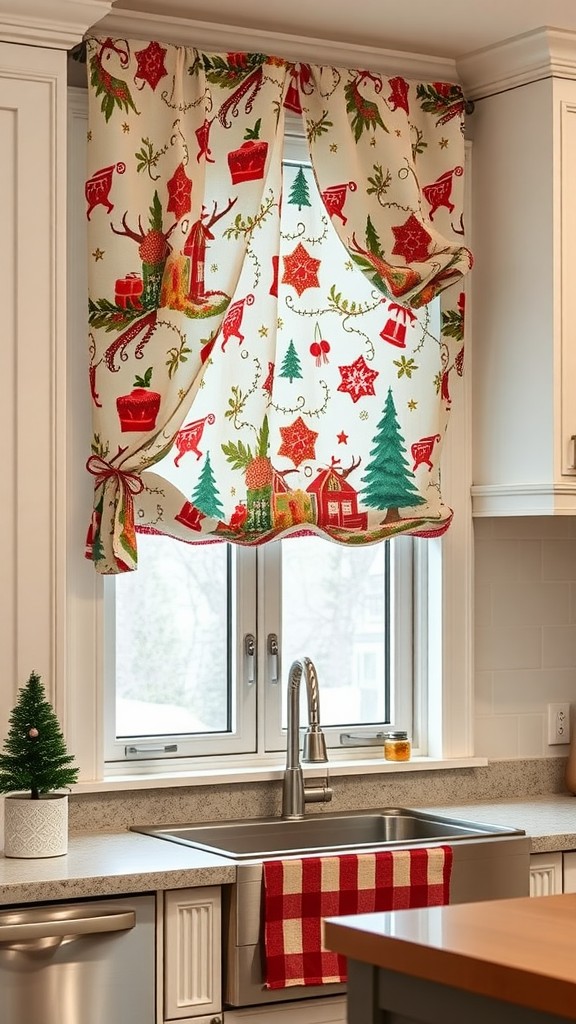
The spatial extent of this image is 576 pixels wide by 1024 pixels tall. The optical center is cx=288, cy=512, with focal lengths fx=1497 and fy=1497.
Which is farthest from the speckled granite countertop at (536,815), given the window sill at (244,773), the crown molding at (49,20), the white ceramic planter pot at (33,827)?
the crown molding at (49,20)

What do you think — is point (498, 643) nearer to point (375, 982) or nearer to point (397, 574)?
point (397, 574)

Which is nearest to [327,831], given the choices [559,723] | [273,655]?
[273,655]

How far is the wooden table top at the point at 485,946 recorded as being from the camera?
1.58m

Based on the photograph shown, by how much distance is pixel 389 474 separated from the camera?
11.8 feet

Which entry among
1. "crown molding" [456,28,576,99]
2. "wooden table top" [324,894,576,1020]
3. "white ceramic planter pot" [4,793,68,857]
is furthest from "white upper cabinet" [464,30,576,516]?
"wooden table top" [324,894,576,1020]

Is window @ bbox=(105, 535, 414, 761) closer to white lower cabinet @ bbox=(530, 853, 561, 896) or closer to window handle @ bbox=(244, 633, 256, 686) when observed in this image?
window handle @ bbox=(244, 633, 256, 686)

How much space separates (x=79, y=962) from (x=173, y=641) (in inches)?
36.9

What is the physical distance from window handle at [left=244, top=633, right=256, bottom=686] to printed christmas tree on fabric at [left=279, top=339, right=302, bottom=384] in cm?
62

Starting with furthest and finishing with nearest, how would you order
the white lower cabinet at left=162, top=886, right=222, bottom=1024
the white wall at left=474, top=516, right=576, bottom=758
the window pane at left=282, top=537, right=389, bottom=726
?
the white wall at left=474, top=516, right=576, bottom=758, the window pane at left=282, top=537, right=389, bottom=726, the white lower cabinet at left=162, top=886, right=222, bottom=1024

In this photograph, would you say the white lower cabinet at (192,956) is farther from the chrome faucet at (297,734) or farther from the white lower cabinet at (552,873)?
the white lower cabinet at (552,873)

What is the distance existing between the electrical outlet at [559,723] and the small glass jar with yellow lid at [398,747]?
45cm

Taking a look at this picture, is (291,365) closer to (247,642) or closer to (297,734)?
(247,642)

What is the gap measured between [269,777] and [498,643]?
75 centimetres

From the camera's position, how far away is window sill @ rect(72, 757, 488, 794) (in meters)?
3.26
